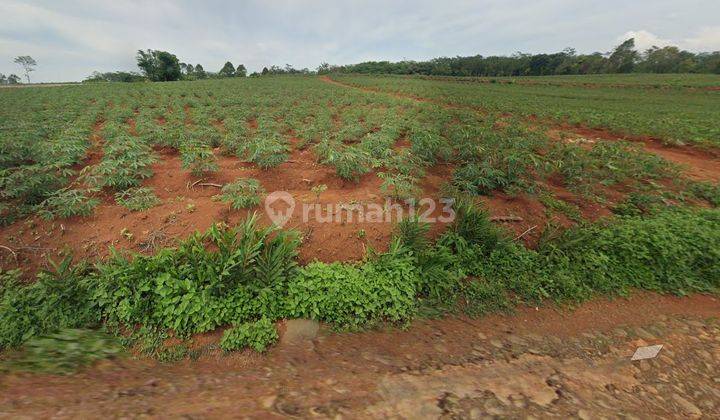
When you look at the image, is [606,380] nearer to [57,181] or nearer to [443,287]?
[443,287]

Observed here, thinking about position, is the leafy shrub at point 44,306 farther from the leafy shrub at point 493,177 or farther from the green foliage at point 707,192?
the green foliage at point 707,192

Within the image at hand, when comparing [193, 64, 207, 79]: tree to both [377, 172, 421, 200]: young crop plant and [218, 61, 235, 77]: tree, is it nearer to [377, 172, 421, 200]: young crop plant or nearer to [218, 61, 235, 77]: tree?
[218, 61, 235, 77]: tree

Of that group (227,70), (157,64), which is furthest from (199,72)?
(157,64)

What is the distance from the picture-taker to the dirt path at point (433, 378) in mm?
2336

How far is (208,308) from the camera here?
3.05 m

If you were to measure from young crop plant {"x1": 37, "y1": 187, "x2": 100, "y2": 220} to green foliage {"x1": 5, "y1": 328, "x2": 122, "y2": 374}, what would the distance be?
6.15ft

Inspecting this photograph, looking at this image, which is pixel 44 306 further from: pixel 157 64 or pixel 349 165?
pixel 157 64

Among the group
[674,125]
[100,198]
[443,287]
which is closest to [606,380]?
[443,287]

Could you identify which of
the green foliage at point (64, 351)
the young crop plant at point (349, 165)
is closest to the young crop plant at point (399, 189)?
the young crop plant at point (349, 165)

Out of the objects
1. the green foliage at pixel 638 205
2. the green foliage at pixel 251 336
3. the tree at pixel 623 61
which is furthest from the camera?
the tree at pixel 623 61

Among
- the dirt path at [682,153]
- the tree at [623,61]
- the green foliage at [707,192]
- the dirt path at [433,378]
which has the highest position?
the tree at [623,61]

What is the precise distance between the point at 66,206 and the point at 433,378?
16.8 ft

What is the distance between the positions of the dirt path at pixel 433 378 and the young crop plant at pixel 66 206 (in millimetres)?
2304

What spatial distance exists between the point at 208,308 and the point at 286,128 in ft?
26.4
